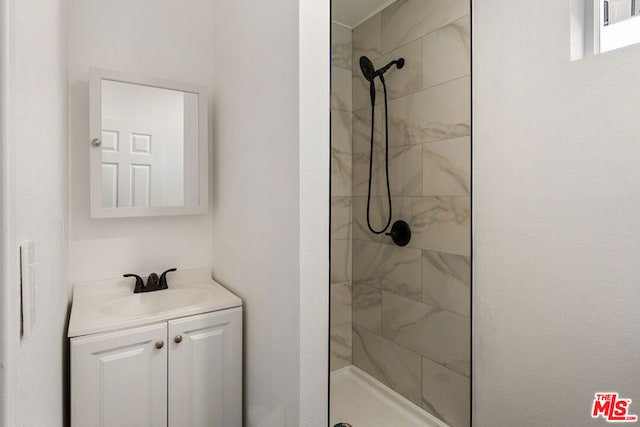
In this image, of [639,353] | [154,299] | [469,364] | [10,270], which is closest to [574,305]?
[639,353]

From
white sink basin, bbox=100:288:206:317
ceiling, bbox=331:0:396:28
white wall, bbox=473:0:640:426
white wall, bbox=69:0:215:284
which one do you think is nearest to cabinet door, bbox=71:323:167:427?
white sink basin, bbox=100:288:206:317

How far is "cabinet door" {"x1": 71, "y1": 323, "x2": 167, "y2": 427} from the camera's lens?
1.19m

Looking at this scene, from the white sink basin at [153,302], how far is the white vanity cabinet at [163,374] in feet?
0.40

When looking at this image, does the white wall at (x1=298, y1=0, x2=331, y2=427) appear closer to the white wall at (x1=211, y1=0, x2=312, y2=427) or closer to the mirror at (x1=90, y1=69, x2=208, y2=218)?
the white wall at (x1=211, y1=0, x2=312, y2=427)

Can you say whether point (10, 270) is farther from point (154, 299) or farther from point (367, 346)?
point (367, 346)

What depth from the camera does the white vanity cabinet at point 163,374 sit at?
121 centimetres

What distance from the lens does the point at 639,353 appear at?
41.0 inches

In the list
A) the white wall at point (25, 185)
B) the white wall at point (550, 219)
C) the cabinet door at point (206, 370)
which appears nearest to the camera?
the white wall at point (25, 185)

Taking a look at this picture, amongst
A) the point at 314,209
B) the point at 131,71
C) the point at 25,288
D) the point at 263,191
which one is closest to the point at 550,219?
the point at 314,209

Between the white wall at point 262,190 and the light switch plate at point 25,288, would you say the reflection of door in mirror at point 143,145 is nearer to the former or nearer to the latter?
the white wall at point 262,190

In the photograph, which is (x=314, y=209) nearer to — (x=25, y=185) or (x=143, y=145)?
(x=25, y=185)

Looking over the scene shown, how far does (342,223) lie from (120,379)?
133 centimetres

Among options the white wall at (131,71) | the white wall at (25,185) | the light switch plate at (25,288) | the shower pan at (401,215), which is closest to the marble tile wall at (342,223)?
the shower pan at (401,215)

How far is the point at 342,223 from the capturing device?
6.76ft
